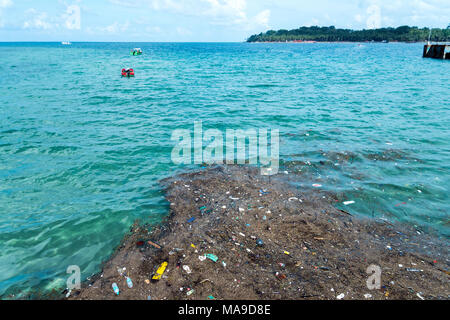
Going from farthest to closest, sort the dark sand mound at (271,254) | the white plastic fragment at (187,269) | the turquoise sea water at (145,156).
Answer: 1. the turquoise sea water at (145,156)
2. the white plastic fragment at (187,269)
3. the dark sand mound at (271,254)

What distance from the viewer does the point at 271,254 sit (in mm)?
5359

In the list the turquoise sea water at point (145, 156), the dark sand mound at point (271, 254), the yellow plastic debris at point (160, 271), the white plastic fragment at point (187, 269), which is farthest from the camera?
the turquoise sea water at point (145, 156)

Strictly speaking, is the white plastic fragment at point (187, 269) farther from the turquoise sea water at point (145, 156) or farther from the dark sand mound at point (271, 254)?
the turquoise sea water at point (145, 156)

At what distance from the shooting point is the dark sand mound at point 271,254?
453 centimetres

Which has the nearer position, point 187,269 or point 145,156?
point 187,269

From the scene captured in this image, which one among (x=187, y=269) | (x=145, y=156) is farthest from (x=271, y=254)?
(x=145, y=156)

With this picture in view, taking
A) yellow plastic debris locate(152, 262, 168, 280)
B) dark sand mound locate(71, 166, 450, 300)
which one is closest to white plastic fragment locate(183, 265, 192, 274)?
dark sand mound locate(71, 166, 450, 300)

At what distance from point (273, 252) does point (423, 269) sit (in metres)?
2.78

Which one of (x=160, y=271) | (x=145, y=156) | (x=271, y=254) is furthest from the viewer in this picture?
(x=145, y=156)

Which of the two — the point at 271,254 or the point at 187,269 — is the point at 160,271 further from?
the point at 271,254

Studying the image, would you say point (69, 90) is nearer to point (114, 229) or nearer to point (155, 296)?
point (114, 229)

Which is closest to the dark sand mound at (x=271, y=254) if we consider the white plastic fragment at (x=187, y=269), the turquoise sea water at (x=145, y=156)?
the white plastic fragment at (x=187, y=269)

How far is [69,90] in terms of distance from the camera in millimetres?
22734
